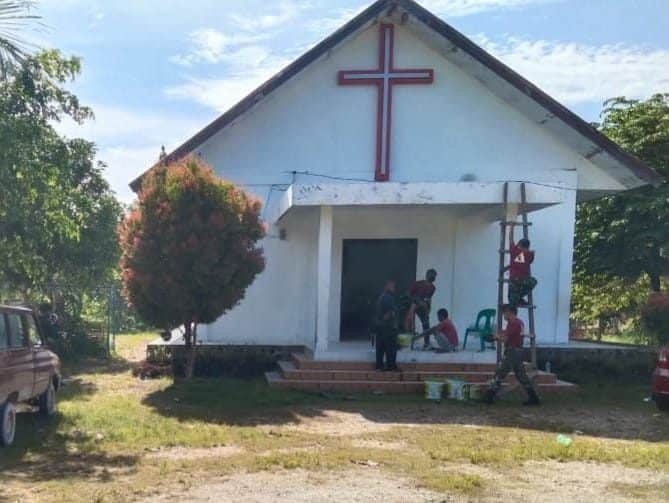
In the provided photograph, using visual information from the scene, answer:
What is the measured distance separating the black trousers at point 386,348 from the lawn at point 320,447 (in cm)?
82

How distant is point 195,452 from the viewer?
7.03 meters

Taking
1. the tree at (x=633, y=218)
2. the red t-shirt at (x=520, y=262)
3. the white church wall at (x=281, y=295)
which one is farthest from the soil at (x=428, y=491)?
the tree at (x=633, y=218)

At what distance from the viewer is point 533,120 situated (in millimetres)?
14023

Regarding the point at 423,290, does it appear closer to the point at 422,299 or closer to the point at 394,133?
the point at 422,299

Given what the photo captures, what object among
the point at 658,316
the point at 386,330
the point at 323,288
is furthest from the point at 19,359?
the point at 658,316

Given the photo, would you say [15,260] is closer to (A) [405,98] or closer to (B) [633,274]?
(A) [405,98]

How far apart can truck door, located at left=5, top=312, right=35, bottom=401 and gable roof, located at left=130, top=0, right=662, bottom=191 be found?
17.9ft

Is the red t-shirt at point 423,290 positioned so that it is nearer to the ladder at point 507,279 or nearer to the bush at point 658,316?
the ladder at point 507,279

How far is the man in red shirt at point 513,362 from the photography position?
386 inches

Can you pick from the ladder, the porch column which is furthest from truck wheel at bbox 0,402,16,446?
the ladder

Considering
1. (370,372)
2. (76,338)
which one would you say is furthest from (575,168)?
(76,338)

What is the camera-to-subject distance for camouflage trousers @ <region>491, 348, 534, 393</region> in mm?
9852

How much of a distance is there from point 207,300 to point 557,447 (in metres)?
5.98

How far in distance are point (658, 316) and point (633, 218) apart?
11.3 feet
